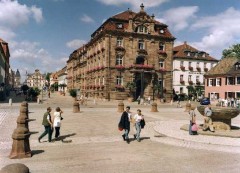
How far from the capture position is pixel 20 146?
9969mm

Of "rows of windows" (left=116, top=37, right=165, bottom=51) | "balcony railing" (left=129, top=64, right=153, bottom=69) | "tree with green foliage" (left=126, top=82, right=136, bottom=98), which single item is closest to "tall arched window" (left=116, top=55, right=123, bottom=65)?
"balcony railing" (left=129, top=64, right=153, bottom=69)

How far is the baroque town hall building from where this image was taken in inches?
1810

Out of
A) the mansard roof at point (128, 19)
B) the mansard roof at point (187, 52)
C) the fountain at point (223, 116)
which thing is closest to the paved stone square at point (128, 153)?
the fountain at point (223, 116)

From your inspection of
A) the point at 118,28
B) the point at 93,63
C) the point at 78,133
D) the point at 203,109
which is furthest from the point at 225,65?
the point at 78,133

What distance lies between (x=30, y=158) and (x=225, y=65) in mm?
46989

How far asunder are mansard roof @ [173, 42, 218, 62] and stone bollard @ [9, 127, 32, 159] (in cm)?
5073

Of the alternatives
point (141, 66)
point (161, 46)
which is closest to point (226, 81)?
point (161, 46)

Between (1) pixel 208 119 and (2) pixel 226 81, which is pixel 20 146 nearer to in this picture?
(1) pixel 208 119

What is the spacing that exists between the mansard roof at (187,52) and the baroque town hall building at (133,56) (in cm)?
962

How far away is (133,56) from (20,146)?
38.6 metres

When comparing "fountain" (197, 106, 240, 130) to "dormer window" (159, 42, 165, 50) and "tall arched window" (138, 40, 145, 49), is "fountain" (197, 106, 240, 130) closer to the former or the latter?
"tall arched window" (138, 40, 145, 49)

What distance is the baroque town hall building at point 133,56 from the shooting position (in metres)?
46.0

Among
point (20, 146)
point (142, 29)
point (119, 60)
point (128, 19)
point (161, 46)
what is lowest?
point (20, 146)

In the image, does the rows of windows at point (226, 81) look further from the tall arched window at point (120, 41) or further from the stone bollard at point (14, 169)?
the stone bollard at point (14, 169)
